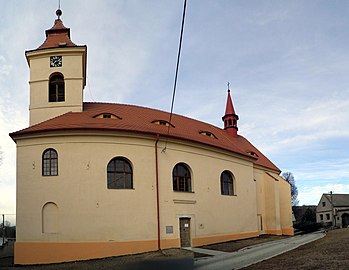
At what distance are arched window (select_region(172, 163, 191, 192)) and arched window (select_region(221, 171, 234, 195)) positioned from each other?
3949 mm

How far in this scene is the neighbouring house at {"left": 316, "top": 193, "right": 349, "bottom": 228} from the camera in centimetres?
7150

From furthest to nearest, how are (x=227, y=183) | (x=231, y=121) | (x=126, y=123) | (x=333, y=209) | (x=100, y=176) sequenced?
(x=333, y=209) < (x=231, y=121) < (x=227, y=183) < (x=126, y=123) < (x=100, y=176)

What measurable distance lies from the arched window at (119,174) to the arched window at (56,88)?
18.9ft

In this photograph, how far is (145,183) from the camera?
2353cm

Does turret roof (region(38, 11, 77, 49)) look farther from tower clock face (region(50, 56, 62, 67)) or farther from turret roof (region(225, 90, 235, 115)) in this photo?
turret roof (region(225, 90, 235, 115))

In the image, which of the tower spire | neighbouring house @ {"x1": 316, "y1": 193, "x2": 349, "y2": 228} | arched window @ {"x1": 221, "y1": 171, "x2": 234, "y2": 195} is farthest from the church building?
neighbouring house @ {"x1": 316, "y1": 193, "x2": 349, "y2": 228}

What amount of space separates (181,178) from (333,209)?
2187 inches

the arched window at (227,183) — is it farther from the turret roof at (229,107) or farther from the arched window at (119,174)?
the turret roof at (229,107)

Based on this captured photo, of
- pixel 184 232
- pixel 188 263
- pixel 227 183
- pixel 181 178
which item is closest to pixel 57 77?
pixel 181 178

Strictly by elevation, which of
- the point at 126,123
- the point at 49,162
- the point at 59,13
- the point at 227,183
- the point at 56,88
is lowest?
the point at 227,183

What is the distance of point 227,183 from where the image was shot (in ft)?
98.9

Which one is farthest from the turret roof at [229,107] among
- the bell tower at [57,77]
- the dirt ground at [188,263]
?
the dirt ground at [188,263]

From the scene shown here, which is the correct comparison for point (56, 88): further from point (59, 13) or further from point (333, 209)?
point (333, 209)

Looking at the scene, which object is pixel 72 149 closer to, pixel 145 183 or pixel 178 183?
pixel 145 183
